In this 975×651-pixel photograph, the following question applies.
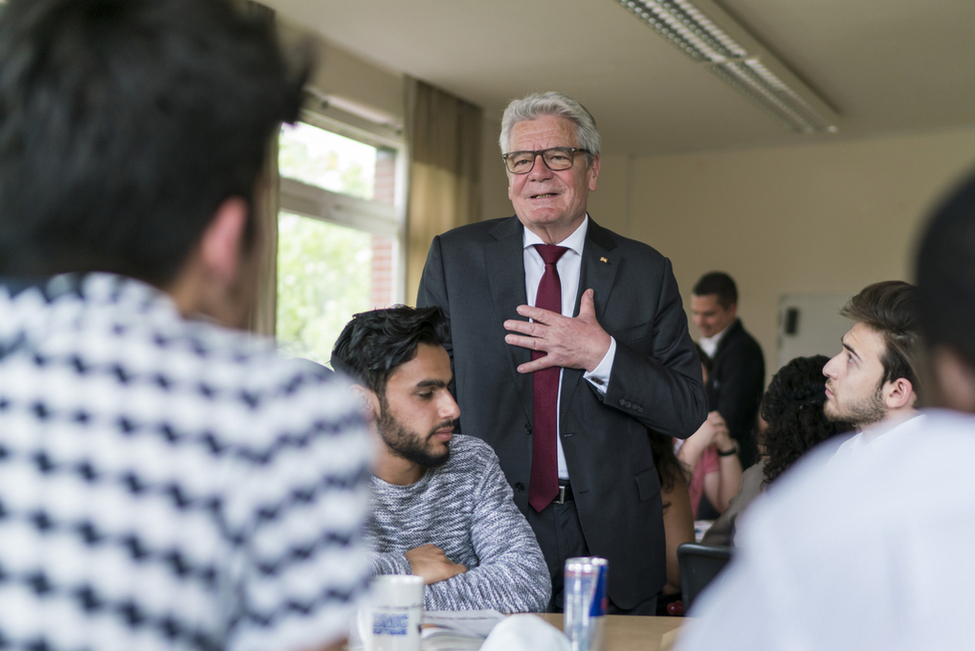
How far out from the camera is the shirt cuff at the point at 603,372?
6.79 ft

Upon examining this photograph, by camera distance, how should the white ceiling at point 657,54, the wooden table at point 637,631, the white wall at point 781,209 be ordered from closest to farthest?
1. the wooden table at point 637,631
2. the white ceiling at point 657,54
3. the white wall at point 781,209

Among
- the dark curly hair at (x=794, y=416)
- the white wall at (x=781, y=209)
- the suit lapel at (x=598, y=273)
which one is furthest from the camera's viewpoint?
the white wall at (x=781, y=209)

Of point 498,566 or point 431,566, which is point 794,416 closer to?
point 498,566

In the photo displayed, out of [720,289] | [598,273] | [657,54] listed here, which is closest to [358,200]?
[657,54]

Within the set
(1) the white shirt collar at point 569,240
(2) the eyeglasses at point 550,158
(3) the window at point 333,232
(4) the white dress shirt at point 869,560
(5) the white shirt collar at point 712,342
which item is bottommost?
(4) the white dress shirt at point 869,560

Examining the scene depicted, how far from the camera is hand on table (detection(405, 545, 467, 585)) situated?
5.63 feet

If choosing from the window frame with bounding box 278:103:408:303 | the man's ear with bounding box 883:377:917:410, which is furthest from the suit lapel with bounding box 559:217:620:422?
the window frame with bounding box 278:103:408:303

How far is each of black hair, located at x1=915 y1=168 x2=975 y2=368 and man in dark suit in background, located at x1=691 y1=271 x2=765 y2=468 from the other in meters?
4.33

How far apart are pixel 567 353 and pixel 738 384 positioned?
10.8 feet

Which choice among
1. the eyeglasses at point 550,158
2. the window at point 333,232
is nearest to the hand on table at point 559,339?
the eyeglasses at point 550,158

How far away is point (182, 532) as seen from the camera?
501 mm

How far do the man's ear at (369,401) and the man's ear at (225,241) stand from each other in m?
1.52

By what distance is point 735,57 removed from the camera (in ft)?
17.9

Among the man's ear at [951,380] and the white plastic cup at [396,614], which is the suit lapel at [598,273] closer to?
the white plastic cup at [396,614]
